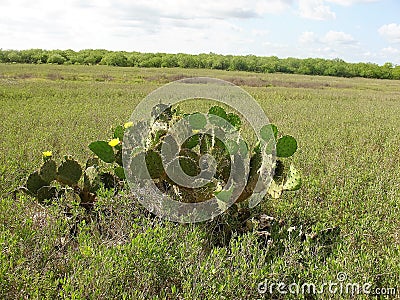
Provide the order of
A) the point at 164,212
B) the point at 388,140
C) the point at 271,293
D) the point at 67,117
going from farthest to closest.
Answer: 1. the point at 67,117
2. the point at 388,140
3. the point at 164,212
4. the point at 271,293

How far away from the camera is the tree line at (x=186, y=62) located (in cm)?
4600

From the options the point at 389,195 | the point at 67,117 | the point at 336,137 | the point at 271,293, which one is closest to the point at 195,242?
the point at 271,293

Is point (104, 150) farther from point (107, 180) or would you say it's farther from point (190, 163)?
point (190, 163)

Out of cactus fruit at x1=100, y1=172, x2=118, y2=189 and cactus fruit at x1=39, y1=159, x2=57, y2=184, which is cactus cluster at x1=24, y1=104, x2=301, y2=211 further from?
cactus fruit at x1=100, y1=172, x2=118, y2=189

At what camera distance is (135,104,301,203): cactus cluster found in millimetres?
3631

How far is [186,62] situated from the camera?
49.5m

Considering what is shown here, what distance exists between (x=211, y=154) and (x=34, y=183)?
1.54 m

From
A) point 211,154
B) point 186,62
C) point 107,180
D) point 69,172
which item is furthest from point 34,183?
point 186,62

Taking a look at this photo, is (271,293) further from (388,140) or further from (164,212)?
(388,140)

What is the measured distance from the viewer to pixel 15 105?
35.9 ft

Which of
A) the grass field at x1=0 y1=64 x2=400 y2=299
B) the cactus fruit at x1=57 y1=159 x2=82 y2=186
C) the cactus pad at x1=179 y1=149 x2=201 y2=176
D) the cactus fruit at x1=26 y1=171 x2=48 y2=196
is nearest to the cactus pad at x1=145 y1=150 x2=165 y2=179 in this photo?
the cactus pad at x1=179 y1=149 x2=201 y2=176

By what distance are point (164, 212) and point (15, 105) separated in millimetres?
8831

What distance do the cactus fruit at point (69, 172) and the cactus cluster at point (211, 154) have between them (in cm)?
58

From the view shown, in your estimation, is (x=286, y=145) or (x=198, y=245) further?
(x=286, y=145)
